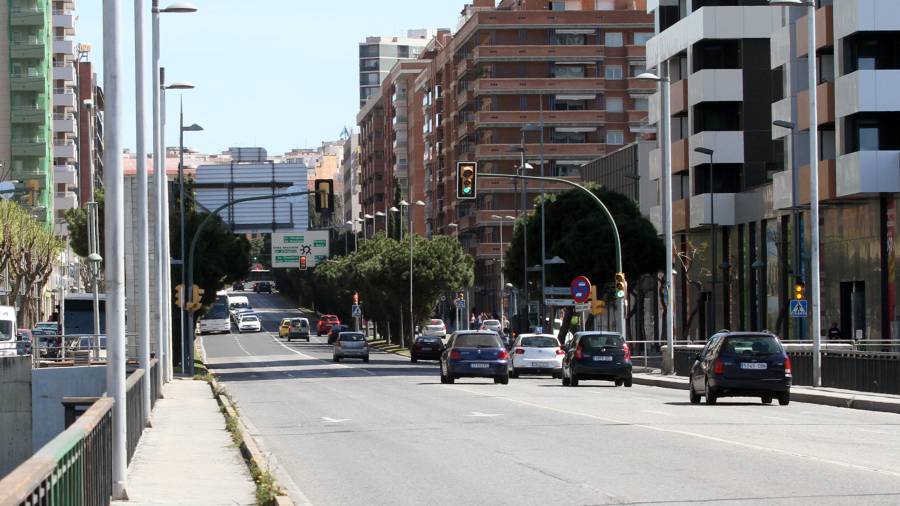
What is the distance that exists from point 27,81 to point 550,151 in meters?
39.1

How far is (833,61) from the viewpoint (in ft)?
194

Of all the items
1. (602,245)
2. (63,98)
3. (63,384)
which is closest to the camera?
(63,384)

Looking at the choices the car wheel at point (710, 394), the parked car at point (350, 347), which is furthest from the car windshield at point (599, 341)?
the parked car at point (350, 347)

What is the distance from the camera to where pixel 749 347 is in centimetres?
3266

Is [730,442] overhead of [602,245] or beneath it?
beneath

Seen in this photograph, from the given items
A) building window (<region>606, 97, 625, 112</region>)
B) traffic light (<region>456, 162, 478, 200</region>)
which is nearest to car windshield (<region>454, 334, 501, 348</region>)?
traffic light (<region>456, 162, 478, 200</region>)

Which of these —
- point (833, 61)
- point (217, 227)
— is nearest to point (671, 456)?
point (833, 61)

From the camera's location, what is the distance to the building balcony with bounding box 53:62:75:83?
13950 cm

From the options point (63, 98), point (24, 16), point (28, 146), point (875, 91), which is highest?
point (24, 16)

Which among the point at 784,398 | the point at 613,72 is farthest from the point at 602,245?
the point at 613,72

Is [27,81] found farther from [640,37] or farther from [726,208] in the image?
[726,208]

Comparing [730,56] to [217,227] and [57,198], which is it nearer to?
[217,227]

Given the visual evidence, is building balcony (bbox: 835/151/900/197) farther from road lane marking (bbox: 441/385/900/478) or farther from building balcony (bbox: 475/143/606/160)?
building balcony (bbox: 475/143/606/160)

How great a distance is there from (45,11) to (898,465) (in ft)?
370
